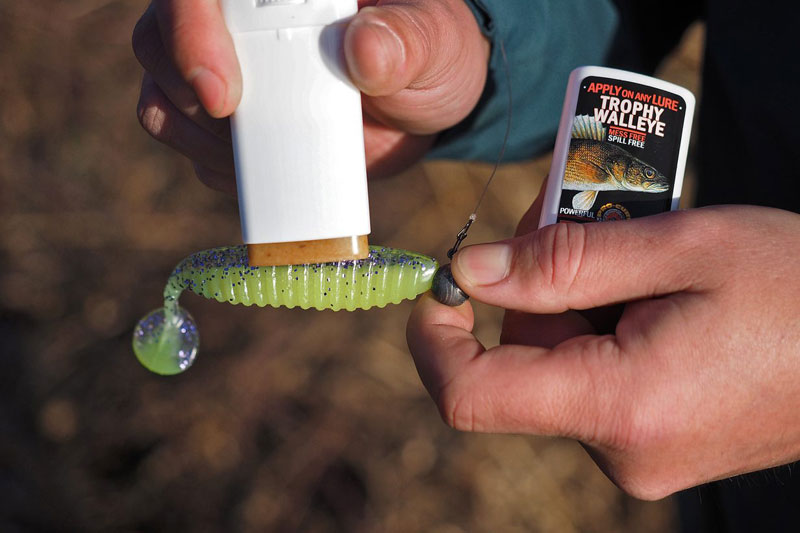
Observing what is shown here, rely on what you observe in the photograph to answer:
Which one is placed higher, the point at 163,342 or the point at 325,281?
the point at 325,281

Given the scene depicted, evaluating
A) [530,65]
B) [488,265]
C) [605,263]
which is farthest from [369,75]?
[530,65]

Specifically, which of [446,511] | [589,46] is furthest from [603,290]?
[446,511]

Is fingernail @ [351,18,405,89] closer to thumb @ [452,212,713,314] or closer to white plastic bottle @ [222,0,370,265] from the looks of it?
white plastic bottle @ [222,0,370,265]

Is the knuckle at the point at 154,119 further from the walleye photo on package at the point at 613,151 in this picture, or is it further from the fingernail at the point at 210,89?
the walleye photo on package at the point at 613,151

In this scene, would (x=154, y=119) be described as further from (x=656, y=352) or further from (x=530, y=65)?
(x=656, y=352)

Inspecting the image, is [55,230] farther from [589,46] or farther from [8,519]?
[589,46]

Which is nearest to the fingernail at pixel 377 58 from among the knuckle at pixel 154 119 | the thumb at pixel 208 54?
the thumb at pixel 208 54
